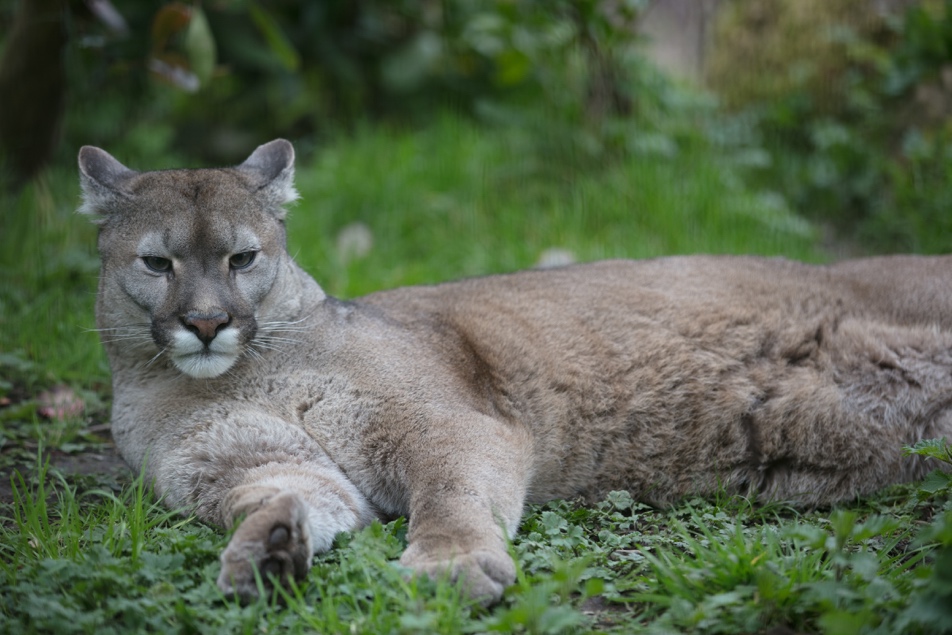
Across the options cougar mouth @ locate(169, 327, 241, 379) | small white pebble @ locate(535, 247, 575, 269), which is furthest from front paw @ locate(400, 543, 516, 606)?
small white pebble @ locate(535, 247, 575, 269)

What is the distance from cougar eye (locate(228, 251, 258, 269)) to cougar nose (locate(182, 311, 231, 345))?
1.01ft

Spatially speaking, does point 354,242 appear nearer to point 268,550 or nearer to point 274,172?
point 274,172

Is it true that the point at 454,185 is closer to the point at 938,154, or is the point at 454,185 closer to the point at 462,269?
the point at 462,269

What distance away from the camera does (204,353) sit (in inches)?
160

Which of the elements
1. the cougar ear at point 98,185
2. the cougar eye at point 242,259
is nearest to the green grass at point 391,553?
the cougar eye at point 242,259

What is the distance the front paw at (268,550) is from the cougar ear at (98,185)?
1738 mm

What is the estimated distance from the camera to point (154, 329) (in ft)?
13.4

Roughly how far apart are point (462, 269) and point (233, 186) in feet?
9.78

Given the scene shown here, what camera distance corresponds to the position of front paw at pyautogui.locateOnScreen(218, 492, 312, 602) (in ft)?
11.0

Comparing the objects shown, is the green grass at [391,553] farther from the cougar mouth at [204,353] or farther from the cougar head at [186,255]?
the cougar head at [186,255]

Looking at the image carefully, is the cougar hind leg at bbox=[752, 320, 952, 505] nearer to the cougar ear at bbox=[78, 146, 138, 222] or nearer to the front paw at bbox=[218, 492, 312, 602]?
the front paw at bbox=[218, 492, 312, 602]

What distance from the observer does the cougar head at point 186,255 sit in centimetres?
404

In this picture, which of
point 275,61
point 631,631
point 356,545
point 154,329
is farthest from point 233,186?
point 275,61

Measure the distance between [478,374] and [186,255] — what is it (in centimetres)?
139
